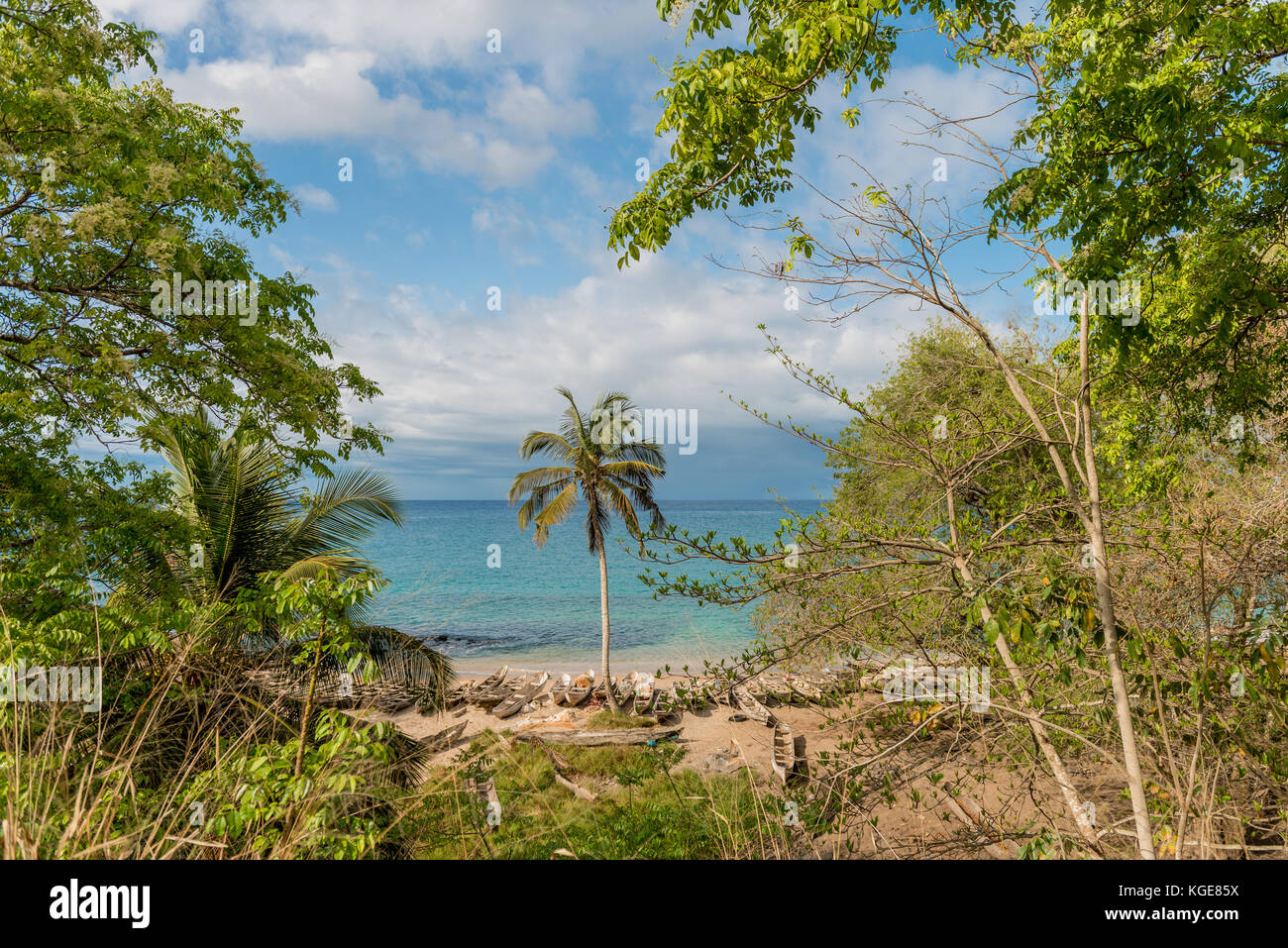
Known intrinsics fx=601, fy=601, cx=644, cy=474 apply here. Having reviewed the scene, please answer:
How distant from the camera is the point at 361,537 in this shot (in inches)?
370

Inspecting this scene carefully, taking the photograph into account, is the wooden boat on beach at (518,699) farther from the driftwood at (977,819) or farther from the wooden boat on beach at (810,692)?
the wooden boat on beach at (810,692)

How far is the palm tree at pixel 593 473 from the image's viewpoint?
19234mm

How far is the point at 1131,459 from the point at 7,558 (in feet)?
43.6

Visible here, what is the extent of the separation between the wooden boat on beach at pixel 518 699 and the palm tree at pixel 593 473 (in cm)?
285

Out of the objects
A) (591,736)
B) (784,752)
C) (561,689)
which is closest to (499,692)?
(561,689)

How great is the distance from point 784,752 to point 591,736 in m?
4.68

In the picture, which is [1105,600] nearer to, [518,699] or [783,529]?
[783,529]

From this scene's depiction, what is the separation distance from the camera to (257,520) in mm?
8797

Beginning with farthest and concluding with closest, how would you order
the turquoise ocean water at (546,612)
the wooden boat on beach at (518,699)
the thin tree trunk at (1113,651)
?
1. the turquoise ocean water at (546,612)
2. the wooden boat on beach at (518,699)
3. the thin tree trunk at (1113,651)

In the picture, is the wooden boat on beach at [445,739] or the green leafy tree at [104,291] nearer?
the green leafy tree at [104,291]

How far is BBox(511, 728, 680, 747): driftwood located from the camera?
14.8m

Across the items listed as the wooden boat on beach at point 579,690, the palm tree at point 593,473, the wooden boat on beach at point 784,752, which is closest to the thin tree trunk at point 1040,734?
the wooden boat on beach at point 784,752

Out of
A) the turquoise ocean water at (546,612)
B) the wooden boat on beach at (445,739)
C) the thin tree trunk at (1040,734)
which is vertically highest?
the thin tree trunk at (1040,734)

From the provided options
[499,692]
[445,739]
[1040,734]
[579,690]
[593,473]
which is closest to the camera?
[1040,734]
